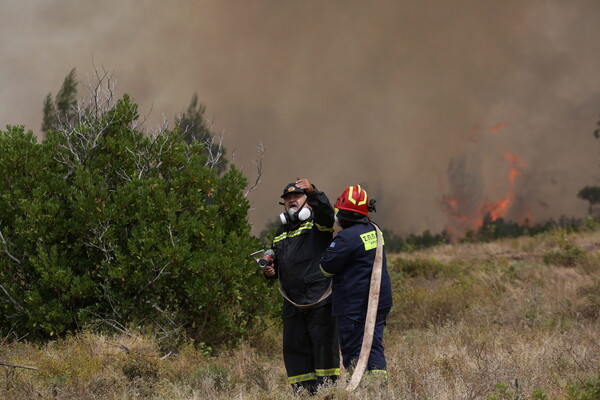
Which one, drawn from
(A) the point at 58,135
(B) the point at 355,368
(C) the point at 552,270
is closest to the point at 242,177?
(A) the point at 58,135

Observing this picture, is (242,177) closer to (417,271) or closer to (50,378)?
(50,378)

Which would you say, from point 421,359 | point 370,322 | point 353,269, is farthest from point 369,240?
point 421,359

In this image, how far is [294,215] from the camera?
573cm

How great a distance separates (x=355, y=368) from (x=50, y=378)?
314 centimetres

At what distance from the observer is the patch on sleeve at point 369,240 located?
5.12m

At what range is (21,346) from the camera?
741 cm

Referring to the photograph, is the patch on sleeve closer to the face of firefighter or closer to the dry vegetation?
the face of firefighter

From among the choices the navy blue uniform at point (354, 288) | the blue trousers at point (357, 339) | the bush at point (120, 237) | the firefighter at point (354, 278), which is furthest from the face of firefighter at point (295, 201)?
the bush at point (120, 237)

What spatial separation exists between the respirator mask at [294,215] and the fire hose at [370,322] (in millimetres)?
831

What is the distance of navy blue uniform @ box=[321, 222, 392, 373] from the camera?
505cm

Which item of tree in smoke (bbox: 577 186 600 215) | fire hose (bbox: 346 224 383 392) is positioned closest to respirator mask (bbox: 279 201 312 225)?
fire hose (bbox: 346 224 383 392)

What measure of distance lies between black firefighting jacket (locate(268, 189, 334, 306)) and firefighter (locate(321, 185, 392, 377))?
11.5 inches

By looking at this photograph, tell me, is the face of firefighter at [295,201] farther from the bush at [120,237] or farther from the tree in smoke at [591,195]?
the tree in smoke at [591,195]

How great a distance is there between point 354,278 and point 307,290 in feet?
2.07
